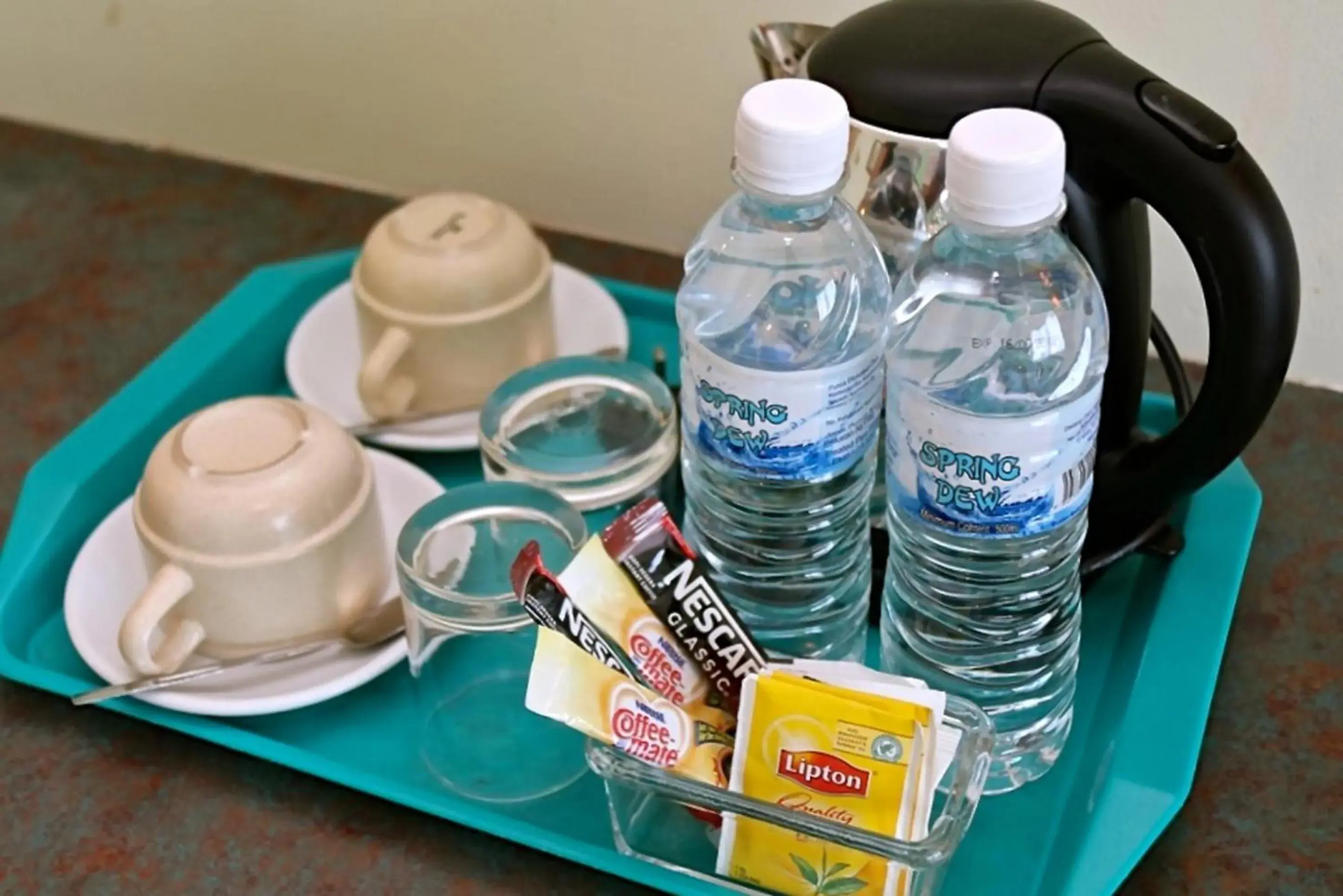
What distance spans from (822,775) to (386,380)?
39 cm

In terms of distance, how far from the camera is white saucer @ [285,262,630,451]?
867 millimetres

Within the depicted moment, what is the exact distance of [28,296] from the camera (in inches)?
40.9

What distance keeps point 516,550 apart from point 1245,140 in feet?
1.56

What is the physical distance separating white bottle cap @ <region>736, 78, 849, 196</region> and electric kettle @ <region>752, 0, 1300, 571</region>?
0.24 ft

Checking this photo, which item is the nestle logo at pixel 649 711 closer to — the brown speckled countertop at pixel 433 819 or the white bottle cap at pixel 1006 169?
the brown speckled countertop at pixel 433 819

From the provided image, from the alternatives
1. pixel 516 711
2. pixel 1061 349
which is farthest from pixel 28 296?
pixel 1061 349

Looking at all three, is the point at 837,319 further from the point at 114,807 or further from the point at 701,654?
the point at 114,807

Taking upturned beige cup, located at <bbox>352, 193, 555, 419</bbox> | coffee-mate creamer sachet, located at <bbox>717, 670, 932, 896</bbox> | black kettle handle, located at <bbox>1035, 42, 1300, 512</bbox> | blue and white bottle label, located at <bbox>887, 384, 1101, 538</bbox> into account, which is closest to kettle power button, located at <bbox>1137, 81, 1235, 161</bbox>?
black kettle handle, located at <bbox>1035, 42, 1300, 512</bbox>

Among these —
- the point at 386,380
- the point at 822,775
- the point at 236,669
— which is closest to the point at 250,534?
the point at 236,669

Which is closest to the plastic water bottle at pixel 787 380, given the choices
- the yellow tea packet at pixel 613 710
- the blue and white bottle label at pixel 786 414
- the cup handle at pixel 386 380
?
the blue and white bottle label at pixel 786 414

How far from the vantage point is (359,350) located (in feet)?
3.11

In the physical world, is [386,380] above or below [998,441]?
below

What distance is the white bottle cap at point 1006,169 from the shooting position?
52cm

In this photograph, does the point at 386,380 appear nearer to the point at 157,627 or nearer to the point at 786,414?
the point at 157,627
